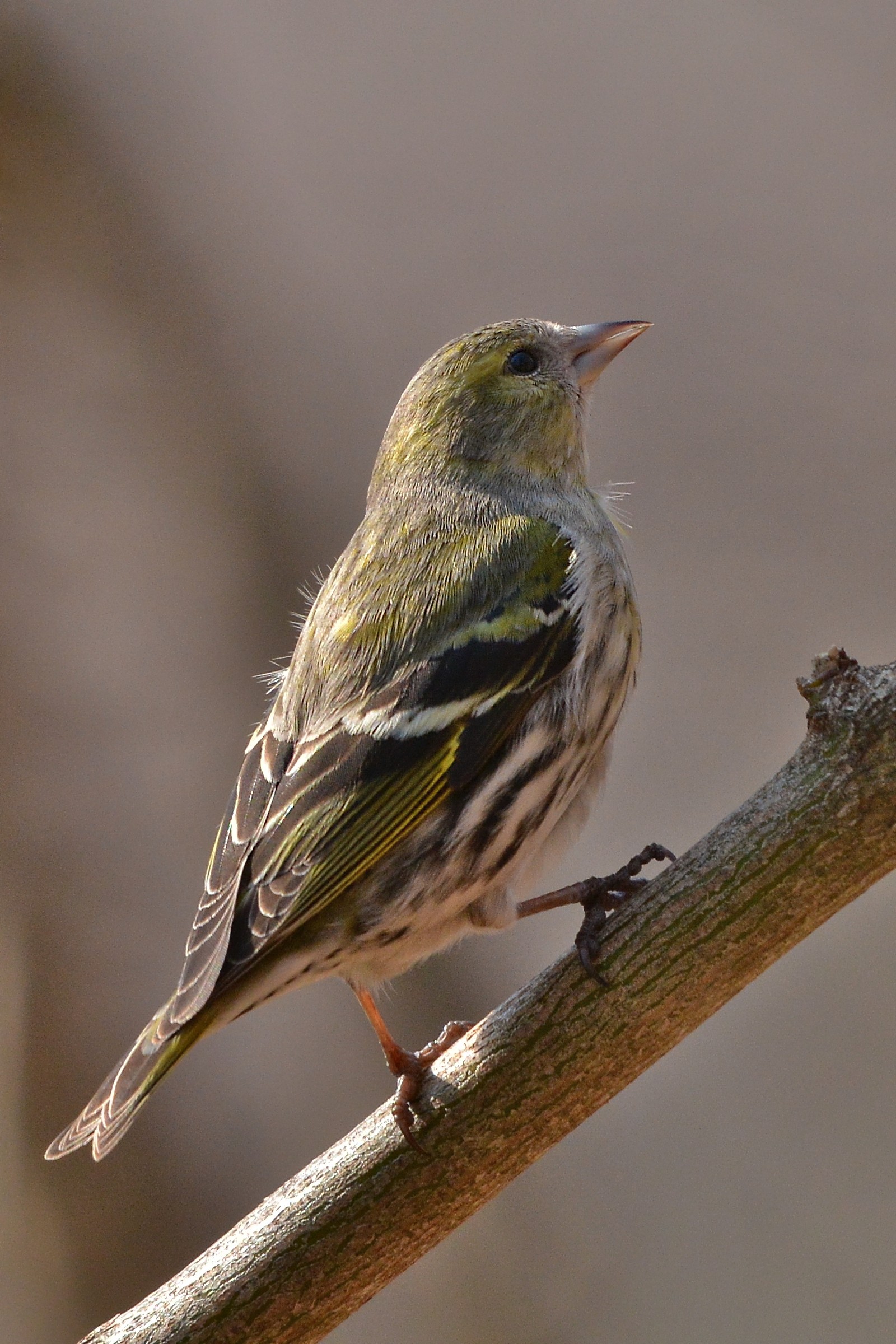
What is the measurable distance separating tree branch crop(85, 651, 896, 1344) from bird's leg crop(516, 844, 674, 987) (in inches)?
1.5

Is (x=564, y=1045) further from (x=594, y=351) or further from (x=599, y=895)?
(x=594, y=351)

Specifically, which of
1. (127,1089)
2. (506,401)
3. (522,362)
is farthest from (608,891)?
(522,362)

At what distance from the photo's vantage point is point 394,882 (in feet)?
7.46

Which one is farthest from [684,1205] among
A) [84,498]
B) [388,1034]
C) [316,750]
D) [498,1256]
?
[84,498]

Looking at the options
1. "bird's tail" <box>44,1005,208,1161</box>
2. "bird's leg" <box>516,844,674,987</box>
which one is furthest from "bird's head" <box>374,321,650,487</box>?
"bird's tail" <box>44,1005,208,1161</box>

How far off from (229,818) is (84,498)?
253 cm

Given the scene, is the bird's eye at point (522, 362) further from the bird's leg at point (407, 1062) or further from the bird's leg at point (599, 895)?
the bird's leg at point (407, 1062)

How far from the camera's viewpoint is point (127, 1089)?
2074mm

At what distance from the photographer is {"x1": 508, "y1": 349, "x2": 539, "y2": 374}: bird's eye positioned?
118 inches

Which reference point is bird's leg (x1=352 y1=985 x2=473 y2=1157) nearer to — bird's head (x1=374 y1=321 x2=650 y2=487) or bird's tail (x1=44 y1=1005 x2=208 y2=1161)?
bird's tail (x1=44 y1=1005 x2=208 y2=1161)

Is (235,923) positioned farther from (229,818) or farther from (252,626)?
Answer: (252,626)

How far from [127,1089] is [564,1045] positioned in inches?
28.1

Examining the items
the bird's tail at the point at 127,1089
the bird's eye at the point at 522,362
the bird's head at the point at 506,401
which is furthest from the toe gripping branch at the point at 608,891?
the bird's eye at the point at 522,362

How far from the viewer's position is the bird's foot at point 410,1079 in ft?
6.74
